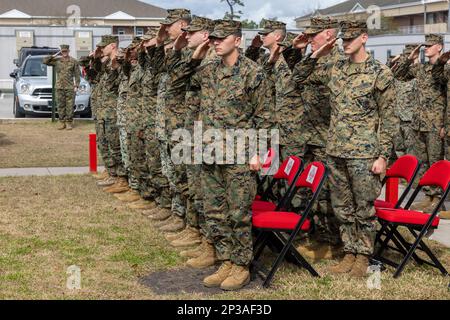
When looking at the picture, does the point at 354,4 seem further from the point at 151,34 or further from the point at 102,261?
the point at 102,261

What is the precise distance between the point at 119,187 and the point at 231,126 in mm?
4884

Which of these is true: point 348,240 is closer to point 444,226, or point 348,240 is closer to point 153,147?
point 444,226

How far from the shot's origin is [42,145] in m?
15.6

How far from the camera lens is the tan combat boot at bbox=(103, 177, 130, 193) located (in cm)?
1027

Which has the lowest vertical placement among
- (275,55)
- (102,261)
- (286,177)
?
(102,261)

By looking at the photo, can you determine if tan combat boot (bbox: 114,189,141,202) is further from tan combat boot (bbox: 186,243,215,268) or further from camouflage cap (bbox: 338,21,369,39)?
camouflage cap (bbox: 338,21,369,39)

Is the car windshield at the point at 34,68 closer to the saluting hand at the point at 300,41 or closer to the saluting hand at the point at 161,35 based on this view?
the saluting hand at the point at 161,35

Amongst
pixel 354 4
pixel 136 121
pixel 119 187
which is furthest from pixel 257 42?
pixel 354 4

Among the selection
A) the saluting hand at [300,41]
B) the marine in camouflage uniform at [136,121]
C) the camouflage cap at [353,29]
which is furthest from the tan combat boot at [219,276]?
the marine in camouflage uniform at [136,121]

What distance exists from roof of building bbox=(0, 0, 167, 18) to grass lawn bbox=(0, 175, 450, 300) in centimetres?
6284

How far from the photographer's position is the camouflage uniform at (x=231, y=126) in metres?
5.71

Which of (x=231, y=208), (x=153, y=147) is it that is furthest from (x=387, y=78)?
(x=153, y=147)

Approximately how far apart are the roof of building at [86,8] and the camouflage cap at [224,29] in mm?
65817

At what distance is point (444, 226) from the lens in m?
8.09
